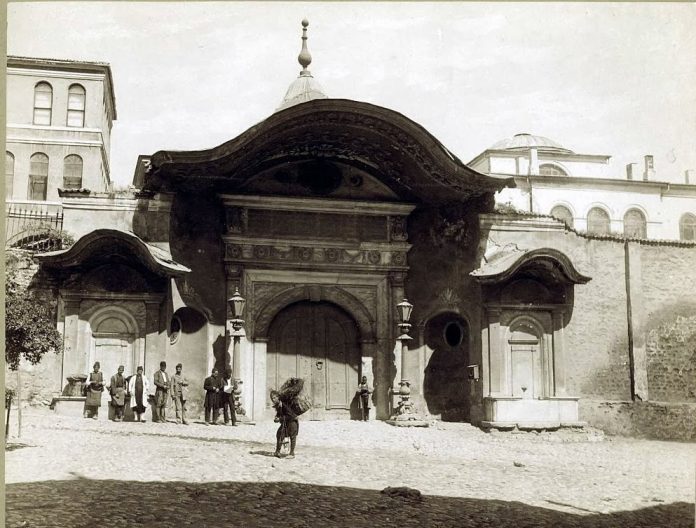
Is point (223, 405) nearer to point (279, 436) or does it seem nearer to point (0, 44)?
point (279, 436)

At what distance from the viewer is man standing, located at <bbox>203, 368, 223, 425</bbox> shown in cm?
1500

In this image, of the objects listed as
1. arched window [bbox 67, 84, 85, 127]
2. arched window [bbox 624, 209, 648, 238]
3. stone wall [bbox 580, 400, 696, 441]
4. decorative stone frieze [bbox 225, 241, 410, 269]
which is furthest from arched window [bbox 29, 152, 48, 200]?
arched window [bbox 624, 209, 648, 238]

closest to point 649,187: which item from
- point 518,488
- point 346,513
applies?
point 518,488

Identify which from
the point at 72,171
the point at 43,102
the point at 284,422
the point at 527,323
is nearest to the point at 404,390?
the point at 527,323

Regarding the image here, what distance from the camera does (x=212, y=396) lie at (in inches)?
593

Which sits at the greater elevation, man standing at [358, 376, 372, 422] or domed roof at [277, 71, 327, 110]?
domed roof at [277, 71, 327, 110]

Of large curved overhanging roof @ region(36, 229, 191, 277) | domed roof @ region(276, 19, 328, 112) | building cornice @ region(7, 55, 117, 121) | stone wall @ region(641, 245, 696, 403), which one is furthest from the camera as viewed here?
domed roof @ region(276, 19, 328, 112)

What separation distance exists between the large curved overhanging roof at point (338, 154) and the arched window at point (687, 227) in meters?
14.4

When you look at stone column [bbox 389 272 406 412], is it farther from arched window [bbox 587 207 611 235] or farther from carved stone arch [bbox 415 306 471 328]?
arched window [bbox 587 207 611 235]

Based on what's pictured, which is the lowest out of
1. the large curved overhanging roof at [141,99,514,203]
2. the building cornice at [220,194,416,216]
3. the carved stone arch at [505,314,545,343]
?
the carved stone arch at [505,314,545,343]

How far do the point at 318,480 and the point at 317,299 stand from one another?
23.8ft

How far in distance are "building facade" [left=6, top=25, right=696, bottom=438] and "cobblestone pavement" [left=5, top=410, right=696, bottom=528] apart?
2297 mm

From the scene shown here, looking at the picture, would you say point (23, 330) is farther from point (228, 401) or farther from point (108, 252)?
point (228, 401)

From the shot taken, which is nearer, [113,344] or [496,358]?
[113,344]
